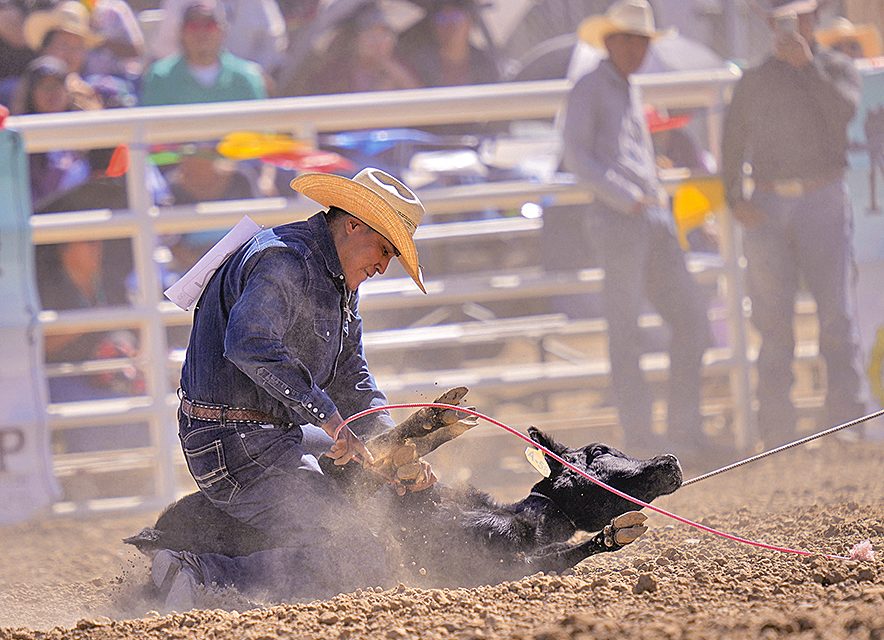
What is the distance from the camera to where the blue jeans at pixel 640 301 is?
7102mm

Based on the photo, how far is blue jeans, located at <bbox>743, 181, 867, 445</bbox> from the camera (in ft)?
23.7

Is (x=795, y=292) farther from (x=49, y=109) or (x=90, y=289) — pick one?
(x=49, y=109)

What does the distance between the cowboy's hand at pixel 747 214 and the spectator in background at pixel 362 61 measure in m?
2.44

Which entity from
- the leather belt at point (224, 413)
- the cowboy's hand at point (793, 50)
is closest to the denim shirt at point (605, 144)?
the cowboy's hand at point (793, 50)

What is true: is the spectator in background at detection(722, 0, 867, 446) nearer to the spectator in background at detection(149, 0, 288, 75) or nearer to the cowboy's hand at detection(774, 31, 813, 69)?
the cowboy's hand at detection(774, 31, 813, 69)

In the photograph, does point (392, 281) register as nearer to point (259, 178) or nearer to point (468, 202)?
point (468, 202)

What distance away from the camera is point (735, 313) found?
24.5ft

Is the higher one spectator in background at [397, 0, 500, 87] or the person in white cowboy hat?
spectator in background at [397, 0, 500, 87]

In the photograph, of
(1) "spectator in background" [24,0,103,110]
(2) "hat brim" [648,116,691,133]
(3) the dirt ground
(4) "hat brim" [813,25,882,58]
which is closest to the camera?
(3) the dirt ground

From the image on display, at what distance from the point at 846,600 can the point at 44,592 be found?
3.00m

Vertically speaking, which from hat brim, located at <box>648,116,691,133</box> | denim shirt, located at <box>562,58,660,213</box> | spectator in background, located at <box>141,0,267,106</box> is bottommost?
denim shirt, located at <box>562,58,660,213</box>

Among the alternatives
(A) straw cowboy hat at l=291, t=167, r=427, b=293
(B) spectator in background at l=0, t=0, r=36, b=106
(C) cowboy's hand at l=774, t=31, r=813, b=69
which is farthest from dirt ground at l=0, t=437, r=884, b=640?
(B) spectator in background at l=0, t=0, r=36, b=106

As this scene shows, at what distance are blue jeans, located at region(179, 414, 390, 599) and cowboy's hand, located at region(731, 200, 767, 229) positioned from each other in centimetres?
399

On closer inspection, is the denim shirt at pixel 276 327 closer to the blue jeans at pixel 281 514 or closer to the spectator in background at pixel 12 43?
the blue jeans at pixel 281 514
